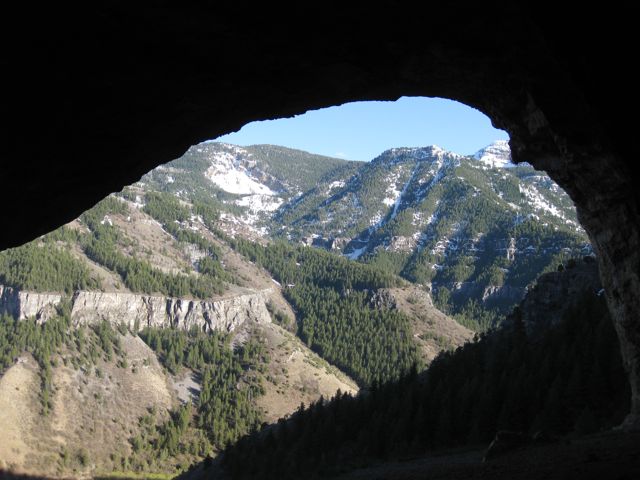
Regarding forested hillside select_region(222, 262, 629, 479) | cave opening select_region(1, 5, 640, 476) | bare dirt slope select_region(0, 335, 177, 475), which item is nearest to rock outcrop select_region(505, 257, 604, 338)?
forested hillside select_region(222, 262, 629, 479)

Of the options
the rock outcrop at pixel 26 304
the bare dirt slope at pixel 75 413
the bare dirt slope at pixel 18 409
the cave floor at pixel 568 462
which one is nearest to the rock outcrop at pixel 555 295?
the cave floor at pixel 568 462

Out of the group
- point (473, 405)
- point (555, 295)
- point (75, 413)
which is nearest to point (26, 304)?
point (75, 413)

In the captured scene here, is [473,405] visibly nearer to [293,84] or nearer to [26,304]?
[293,84]

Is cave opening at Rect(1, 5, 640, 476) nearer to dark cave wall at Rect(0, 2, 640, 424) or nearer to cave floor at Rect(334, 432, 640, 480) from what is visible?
dark cave wall at Rect(0, 2, 640, 424)

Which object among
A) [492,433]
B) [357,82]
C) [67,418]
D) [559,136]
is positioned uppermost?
[357,82]

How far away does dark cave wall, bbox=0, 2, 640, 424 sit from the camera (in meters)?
12.3

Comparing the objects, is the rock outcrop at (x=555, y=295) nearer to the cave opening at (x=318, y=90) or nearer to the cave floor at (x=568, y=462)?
the cave floor at (x=568, y=462)

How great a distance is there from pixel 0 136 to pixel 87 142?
2.72 m

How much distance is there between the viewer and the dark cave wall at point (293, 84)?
40.2 feet

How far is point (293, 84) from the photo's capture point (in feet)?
60.1

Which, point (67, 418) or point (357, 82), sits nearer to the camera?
point (357, 82)

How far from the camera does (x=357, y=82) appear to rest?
62.1ft

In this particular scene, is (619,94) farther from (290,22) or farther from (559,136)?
(290,22)

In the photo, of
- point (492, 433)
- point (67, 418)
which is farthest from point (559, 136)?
point (67, 418)
